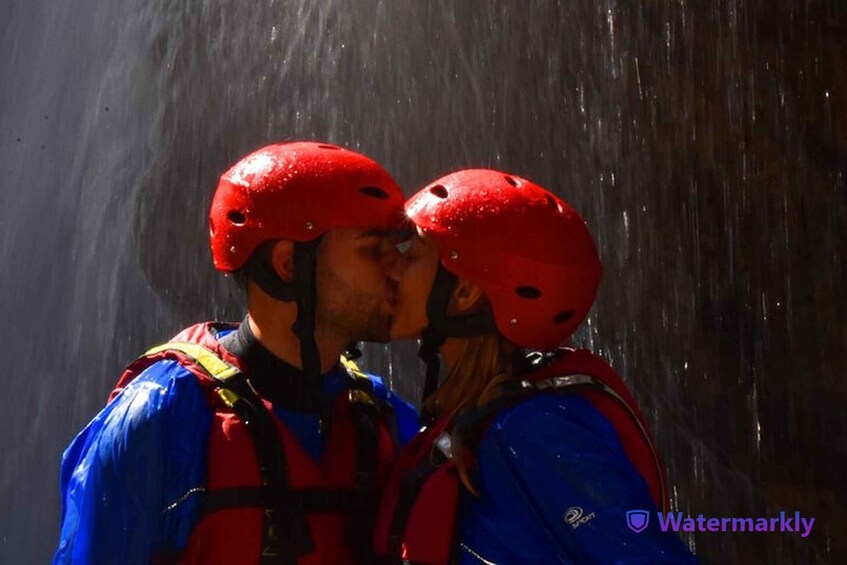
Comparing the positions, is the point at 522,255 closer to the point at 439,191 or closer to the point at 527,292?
the point at 527,292

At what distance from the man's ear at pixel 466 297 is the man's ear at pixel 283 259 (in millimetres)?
441

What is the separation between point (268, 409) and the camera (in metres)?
3.09

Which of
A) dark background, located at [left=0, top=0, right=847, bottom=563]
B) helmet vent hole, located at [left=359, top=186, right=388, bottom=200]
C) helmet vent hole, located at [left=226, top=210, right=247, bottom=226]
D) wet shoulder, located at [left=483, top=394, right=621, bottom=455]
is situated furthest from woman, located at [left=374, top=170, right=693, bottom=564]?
dark background, located at [left=0, top=0, right=847, bottom=563]

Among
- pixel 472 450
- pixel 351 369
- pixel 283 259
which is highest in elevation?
pixel 283 259

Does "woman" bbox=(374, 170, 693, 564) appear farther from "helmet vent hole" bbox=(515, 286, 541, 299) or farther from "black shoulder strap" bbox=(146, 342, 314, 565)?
"black shoulder strap" bbox=(146, 342, 314, 565)

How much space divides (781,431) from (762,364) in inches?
Result: 8.7

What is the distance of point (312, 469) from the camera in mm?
3035

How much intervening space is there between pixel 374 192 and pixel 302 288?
30cm

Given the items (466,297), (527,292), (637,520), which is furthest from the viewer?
(466,297)

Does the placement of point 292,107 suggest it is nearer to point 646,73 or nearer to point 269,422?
point 646,73

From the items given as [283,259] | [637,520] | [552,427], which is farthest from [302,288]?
[637,520]

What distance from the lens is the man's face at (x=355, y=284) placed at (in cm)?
322

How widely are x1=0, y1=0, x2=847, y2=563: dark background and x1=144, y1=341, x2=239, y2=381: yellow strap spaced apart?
1758mm

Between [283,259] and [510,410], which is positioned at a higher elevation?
[283,259]
